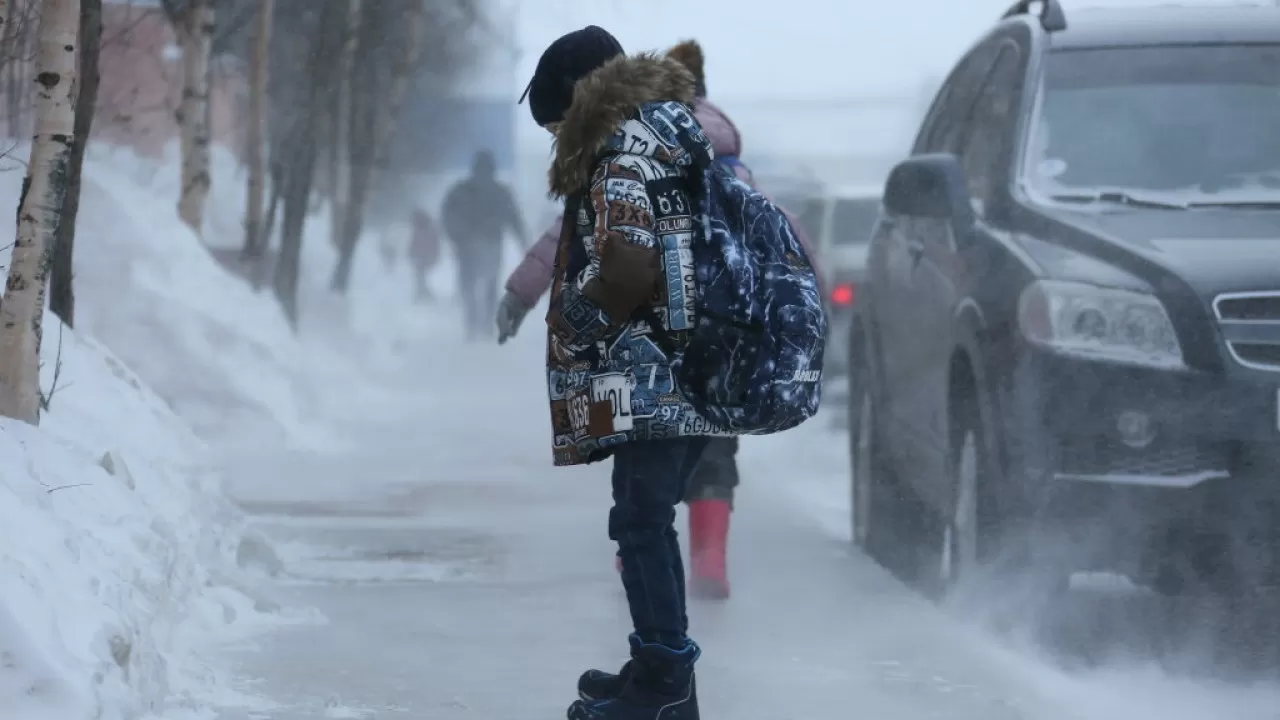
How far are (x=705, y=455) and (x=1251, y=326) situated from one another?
77.2 inches

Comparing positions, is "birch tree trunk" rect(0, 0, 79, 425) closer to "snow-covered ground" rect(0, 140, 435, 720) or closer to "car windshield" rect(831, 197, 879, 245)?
"snow-covered ground" rect(0, 140, 435, 720)

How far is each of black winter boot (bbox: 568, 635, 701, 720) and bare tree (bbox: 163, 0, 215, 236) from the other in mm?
12734

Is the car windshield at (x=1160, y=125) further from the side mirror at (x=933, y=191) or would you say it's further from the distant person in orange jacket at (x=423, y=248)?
the distant person in orange jacket at (x=423, y=248)

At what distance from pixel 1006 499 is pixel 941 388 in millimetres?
905

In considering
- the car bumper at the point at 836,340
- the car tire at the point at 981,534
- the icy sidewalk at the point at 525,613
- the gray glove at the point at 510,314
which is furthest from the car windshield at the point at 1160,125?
the car bumper at the point at 836,340

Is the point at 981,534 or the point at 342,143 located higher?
the point at 342,143

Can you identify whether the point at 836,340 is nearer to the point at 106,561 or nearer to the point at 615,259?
the point at 106,561

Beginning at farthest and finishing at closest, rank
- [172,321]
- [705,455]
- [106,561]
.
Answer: [172,321] < [705,455] < [106,561]

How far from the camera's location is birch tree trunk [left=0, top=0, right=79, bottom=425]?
5.88m

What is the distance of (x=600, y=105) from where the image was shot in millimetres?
4531

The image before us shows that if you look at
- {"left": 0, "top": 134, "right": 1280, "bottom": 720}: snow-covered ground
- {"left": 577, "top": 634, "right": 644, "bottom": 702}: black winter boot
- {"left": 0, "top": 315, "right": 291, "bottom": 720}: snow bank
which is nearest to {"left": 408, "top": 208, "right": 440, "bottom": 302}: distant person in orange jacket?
{"left": 0, "top": 134, "right": 1280, "bottom": 720}: snow-covered ground

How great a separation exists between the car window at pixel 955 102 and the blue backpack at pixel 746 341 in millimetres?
3096

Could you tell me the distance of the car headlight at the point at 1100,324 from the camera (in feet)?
18.4

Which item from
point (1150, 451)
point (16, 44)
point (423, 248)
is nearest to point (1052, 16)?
point (1150, 451)
